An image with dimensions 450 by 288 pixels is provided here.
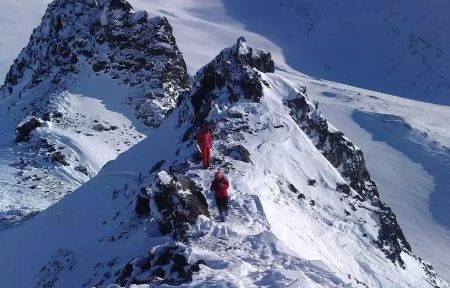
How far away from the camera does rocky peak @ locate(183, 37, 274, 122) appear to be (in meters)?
30.4

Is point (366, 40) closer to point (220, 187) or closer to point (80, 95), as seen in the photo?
point (80, 95)

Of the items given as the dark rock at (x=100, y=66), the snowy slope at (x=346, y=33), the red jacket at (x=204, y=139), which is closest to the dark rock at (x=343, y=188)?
the red jacket at (x=204, y=139)

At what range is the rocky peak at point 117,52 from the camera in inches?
2004

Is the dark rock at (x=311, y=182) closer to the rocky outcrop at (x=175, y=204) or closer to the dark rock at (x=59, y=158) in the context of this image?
the rocky outcrop at (x=175, y=204)

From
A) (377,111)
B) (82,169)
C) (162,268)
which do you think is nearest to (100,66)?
(82,169)

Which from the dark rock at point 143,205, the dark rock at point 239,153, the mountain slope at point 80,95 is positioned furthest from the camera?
the mountain slope at point 80,95

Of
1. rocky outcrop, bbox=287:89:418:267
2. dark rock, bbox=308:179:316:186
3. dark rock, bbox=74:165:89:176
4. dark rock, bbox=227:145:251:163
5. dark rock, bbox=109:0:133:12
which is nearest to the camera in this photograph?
dark rock, bbox=227:145:251:163

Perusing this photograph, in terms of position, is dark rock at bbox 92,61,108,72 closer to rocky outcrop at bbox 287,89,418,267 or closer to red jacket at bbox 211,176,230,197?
rocky outcrop at bbox 287,89,418,267

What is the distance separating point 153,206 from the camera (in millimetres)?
20500

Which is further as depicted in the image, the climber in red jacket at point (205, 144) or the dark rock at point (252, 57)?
the dark rock at point (252, 57)

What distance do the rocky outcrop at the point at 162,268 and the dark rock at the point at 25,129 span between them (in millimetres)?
28679

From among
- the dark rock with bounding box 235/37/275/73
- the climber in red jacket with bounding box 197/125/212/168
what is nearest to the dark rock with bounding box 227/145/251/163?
the climber in red jacket with bounding box 197/125/212/168

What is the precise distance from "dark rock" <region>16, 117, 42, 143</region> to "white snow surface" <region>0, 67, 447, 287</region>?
43.0 ft

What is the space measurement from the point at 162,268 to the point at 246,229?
171 inches
